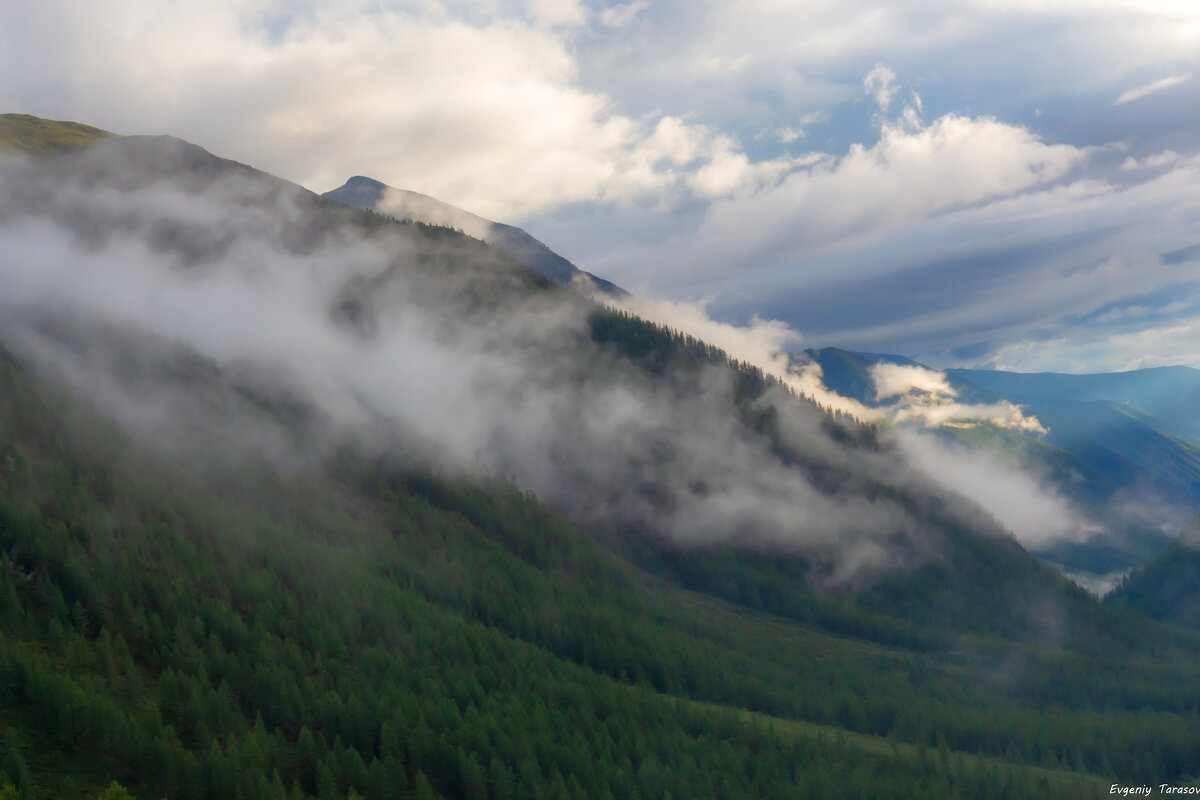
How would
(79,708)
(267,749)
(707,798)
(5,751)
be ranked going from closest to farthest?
(5,751)
(79,708)
(267,749)
(707,798)

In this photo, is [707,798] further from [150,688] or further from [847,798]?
[150,688]

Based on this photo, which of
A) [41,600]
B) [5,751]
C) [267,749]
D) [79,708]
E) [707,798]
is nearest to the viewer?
[5,751]

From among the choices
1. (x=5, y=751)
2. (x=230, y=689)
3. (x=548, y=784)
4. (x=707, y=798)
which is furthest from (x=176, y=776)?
(x=707, y=798)

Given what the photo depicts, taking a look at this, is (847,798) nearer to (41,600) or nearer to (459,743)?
(459,743)

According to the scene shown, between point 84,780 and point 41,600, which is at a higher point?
point 41,600

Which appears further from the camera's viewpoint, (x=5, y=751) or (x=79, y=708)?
(x=79, y=708)

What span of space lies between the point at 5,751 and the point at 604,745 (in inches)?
4762

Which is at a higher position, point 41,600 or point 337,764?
point 41,600

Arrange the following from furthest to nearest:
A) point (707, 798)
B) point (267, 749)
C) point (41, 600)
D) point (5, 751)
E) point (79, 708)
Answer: point (41, 600)
point (707, 798)
point (267, 749)
point (79, 708)
point (5, 751)

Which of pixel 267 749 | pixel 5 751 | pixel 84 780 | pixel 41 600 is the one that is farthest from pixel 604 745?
pixel 41 600

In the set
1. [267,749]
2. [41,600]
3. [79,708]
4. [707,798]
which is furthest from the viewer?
[41,600]

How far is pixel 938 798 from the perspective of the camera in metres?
191

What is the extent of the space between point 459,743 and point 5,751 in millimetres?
84588

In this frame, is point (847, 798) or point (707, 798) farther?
point (847, 798)
